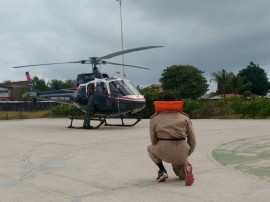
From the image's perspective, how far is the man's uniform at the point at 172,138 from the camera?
6.51 m

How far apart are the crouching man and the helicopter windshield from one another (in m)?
12.3

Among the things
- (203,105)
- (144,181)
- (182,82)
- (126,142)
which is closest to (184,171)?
(144,181)

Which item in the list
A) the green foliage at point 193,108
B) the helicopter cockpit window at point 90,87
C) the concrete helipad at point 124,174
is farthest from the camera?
the green foliage at point 193,108

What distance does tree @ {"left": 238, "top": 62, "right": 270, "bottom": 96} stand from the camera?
96938 millimetres

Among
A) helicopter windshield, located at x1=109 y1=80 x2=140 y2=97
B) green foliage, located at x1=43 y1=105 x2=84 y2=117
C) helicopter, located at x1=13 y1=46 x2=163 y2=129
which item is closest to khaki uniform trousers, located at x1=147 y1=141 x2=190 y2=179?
helicopter, located at x1=13 y1=46 x2=163 y2=129

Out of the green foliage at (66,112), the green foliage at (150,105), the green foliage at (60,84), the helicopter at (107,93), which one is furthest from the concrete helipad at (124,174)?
the green foliage at (60,84)

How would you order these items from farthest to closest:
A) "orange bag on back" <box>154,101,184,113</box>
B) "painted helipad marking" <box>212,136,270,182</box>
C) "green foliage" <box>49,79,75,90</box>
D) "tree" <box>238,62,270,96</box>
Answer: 1. "green foliage" <box>49,79,75,90</box>
2. "tree" <box>238,62,270,96</box>
3. "painted helipad marking" <box>212,136,270,182</box>
4. "orange bag on back" <box>154,101,184,113</box>

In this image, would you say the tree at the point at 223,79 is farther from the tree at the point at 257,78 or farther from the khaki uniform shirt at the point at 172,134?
the khaki uniform shirt at the point at 172,134

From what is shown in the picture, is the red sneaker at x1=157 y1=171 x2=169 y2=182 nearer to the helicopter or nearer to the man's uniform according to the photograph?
the man's uniform

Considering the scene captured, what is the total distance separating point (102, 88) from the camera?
1941cm

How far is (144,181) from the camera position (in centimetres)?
689

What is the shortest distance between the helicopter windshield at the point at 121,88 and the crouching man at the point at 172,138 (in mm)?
12273

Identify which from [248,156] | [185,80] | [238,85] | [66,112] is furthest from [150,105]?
[238,85]

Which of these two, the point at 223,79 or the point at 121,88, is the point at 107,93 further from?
the point at 223,79
